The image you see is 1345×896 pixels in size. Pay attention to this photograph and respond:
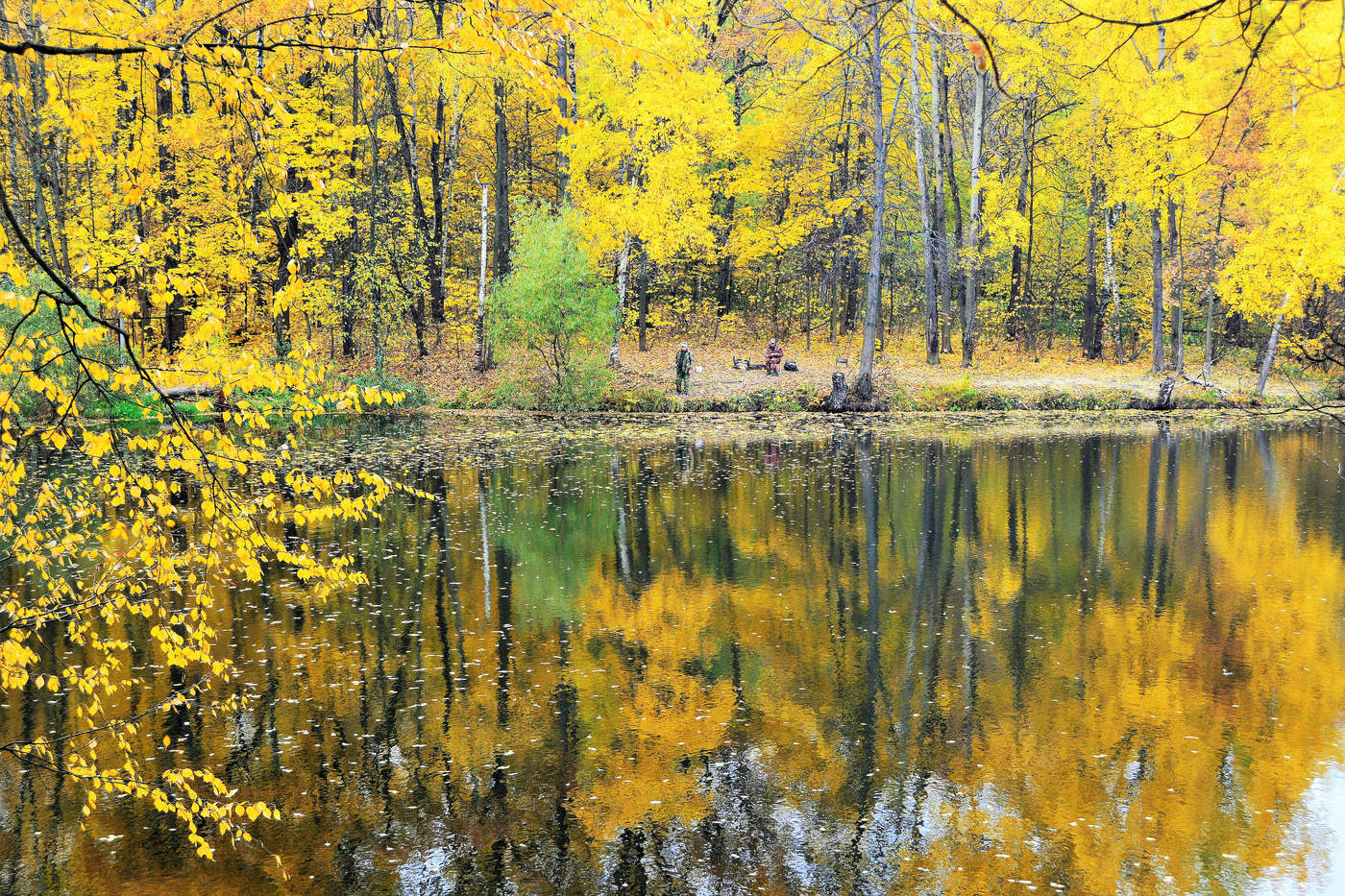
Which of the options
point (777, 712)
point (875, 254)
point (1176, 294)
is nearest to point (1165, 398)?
point (1176, 294)

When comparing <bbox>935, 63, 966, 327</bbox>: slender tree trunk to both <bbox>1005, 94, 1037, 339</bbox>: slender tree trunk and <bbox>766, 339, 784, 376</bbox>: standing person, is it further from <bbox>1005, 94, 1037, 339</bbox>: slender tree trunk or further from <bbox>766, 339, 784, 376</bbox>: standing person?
<bbox>766, 339, 784, 376</bbox>: standing person

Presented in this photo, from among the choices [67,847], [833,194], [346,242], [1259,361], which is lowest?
[67,847]

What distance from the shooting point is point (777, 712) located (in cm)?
736

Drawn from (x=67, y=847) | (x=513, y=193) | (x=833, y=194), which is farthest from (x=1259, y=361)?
(x=67, y=847)

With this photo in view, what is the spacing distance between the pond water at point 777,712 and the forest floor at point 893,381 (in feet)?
43.4

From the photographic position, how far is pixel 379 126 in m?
30.4

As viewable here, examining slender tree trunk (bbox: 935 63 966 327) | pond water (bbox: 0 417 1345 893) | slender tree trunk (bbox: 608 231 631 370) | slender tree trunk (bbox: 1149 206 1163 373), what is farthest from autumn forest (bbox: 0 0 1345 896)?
slender tree trunk (bbox: 935 63 966 327)

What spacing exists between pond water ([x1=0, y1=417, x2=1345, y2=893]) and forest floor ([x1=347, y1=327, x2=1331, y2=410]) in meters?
13.2

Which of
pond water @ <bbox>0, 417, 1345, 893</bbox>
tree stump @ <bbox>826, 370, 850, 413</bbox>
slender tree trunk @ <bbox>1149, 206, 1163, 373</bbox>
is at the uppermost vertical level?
slender tree trunk @ <bbox>1149, 206, 1163, 373</bbox>

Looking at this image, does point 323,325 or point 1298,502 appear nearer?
point 1298,502

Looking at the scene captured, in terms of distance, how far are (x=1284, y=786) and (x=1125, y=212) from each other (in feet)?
112

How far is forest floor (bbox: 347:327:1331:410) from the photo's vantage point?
1089 inches

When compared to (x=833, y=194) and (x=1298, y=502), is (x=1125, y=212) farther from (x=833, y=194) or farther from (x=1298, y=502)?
(x=1298, y=502)

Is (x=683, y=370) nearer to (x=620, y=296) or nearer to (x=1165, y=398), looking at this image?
(x=620, y=296)
